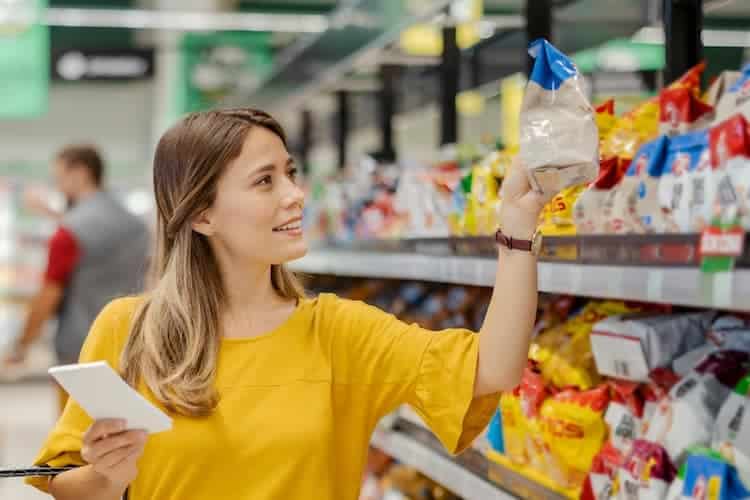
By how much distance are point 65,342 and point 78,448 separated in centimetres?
431

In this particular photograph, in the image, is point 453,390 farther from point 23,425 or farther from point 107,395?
point 23,425

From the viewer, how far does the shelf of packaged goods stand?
146 cm

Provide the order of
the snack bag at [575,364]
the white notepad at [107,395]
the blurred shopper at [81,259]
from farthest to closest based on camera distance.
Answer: the blurred shopper at [81,259], the snack bag at [575,364], the white notepad at [107,395]

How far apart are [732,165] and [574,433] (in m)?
0.83

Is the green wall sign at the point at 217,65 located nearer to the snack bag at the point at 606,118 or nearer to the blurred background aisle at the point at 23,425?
the blurred background aisle at the point at 23,425

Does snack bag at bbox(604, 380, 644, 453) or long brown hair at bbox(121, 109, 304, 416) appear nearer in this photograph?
long brown hair at bbox(121, 109, 304, 416)

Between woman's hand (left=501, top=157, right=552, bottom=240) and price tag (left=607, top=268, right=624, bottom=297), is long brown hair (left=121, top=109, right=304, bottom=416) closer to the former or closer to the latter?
woman's hand (left=501, top=157, right=552, bottom=240)

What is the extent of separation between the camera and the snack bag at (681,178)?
1725mm

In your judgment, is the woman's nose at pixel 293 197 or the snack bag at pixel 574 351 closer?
the woman's nose at pixel 293 197

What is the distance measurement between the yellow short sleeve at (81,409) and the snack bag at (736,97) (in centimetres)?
107

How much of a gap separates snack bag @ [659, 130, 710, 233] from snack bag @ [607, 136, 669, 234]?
3 centimetres

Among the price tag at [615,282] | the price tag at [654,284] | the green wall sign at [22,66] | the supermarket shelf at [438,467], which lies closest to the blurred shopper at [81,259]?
the supermarket shelf at [438,467]

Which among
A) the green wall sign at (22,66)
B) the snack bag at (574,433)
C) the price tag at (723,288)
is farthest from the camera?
the green wall sign at (22,66)

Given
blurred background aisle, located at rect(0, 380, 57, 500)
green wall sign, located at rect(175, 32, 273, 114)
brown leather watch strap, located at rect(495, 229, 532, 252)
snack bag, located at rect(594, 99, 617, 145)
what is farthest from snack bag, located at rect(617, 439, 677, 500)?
green wall sign, located at rect(175, 32, 273, 114)
